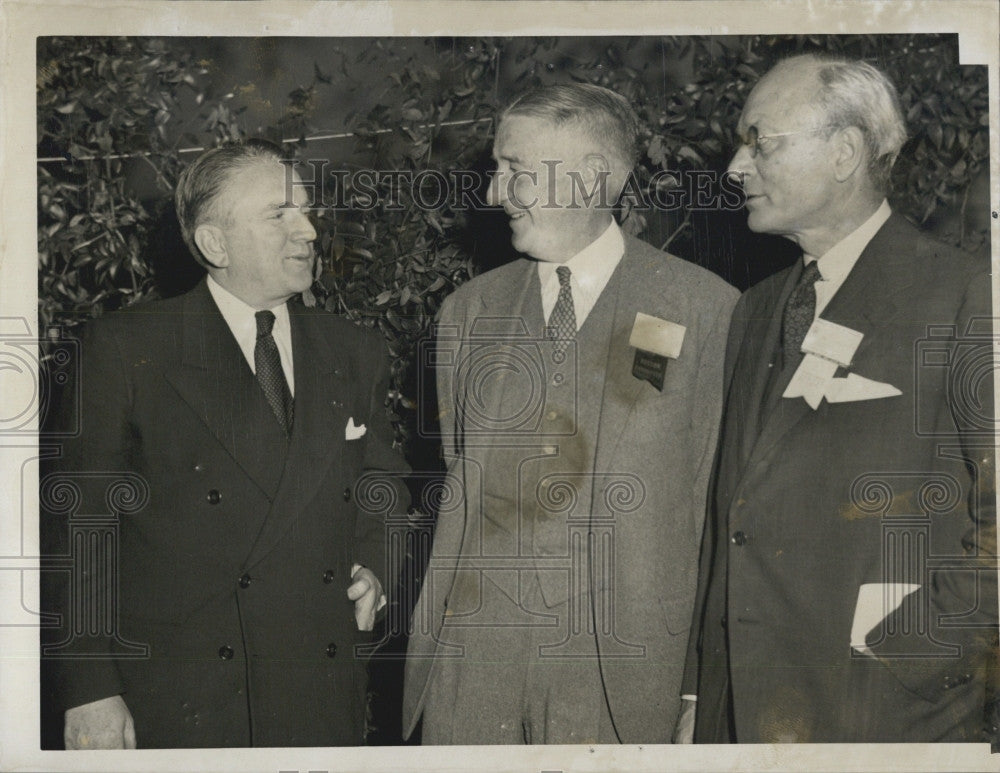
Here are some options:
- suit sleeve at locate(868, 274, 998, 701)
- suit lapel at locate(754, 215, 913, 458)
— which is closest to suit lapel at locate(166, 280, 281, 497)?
suit lapel at locate(754, 215, 913, 458)

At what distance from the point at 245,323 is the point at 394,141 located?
0.59 meters

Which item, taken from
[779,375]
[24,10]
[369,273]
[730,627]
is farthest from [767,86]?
[24,10]

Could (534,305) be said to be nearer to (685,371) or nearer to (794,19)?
(685,371)

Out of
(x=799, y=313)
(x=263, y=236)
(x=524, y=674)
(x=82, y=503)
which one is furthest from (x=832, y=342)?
(x=82, y=503)

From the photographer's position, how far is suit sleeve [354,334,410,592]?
3002 mm

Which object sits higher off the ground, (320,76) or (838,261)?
(320,76)

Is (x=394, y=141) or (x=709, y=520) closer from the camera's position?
(x=709, y=520)

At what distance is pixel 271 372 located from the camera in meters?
3.01

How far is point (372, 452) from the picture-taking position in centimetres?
302

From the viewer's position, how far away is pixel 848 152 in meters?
2.98

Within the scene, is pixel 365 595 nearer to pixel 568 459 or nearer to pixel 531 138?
pixel 568 459

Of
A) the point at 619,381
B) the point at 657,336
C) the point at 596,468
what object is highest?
the point at 657,336

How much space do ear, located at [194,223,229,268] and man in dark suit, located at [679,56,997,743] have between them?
1.28m

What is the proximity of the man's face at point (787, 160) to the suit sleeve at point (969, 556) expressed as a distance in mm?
465
